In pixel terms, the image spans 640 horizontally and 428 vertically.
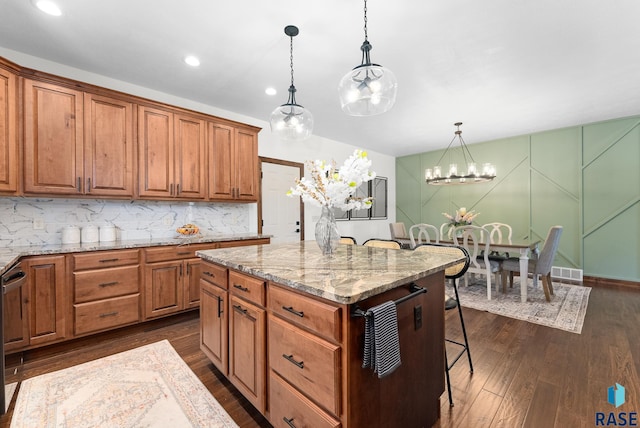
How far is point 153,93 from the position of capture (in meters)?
A: 3.44

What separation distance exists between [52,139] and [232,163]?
5.87 feet

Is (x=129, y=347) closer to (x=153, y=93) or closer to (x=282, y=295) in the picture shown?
(x=282, y=295)

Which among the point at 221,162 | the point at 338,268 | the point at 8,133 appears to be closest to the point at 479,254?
the point at 338,268

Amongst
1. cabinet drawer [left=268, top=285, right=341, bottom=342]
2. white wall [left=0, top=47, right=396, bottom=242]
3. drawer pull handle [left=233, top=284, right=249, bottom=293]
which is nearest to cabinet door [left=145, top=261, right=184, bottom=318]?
white wall [left=0, top=47, right=396, bottom=242]

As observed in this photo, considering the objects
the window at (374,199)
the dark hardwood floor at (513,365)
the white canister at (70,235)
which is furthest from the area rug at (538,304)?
the white canister at (70,235)

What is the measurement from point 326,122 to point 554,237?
3635mm

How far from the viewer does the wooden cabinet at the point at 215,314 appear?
6.13ft

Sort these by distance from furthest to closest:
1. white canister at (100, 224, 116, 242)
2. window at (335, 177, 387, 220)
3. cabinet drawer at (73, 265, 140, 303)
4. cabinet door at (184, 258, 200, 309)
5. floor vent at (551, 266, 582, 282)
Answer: window at (335, 177, 387, 220), floor vent at (551, 266, 582, 282), cabinet door at (184, 258, 200, 309), white canister at (100, 224, 116, 242), cabinet drawer at (73, 265, 140, 303)

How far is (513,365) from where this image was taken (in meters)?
2.21

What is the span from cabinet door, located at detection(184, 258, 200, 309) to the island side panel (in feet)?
8.49

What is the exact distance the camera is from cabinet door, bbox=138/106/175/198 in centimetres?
306

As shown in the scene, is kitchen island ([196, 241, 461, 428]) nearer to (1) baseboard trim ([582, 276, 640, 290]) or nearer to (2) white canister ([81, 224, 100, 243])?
(2) white canister ([81, 224, 100, 243])

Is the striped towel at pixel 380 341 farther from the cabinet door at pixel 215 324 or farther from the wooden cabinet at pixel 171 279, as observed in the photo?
the wooden cabinet at pixel 171 279

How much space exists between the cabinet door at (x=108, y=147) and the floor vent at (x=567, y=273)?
681cm
